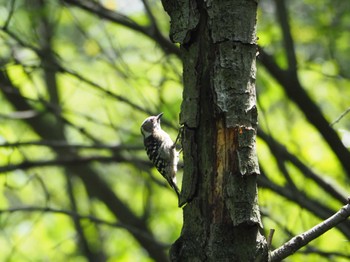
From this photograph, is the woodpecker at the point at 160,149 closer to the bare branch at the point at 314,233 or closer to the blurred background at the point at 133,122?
the blurred background at the point at 133,122

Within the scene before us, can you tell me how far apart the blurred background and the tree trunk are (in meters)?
1.76

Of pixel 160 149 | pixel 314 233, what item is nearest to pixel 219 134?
pixel 314 233

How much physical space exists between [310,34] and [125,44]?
121 inches

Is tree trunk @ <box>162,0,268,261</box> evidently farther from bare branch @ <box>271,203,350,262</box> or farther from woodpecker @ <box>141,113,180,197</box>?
woodpecker @ <box>141,113,180,197</box>

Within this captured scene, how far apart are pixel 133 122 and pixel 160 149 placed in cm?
215

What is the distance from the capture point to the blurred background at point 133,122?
5.41 meters

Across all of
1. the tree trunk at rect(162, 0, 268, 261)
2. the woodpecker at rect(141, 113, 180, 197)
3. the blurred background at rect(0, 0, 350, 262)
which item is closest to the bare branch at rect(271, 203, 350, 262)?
the tree trunk at rect(162, 0, 268, 261)

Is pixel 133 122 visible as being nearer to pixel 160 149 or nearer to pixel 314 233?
pixel 160 149

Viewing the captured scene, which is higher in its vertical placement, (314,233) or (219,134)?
(219,134)

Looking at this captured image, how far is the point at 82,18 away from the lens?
359 inches

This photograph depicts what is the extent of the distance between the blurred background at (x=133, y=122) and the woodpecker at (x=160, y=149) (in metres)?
0.15

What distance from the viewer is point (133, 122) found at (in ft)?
27.3

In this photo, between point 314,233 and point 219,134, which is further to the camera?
point 219,134

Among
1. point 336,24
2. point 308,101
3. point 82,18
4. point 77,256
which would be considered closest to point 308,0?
point 336,24
